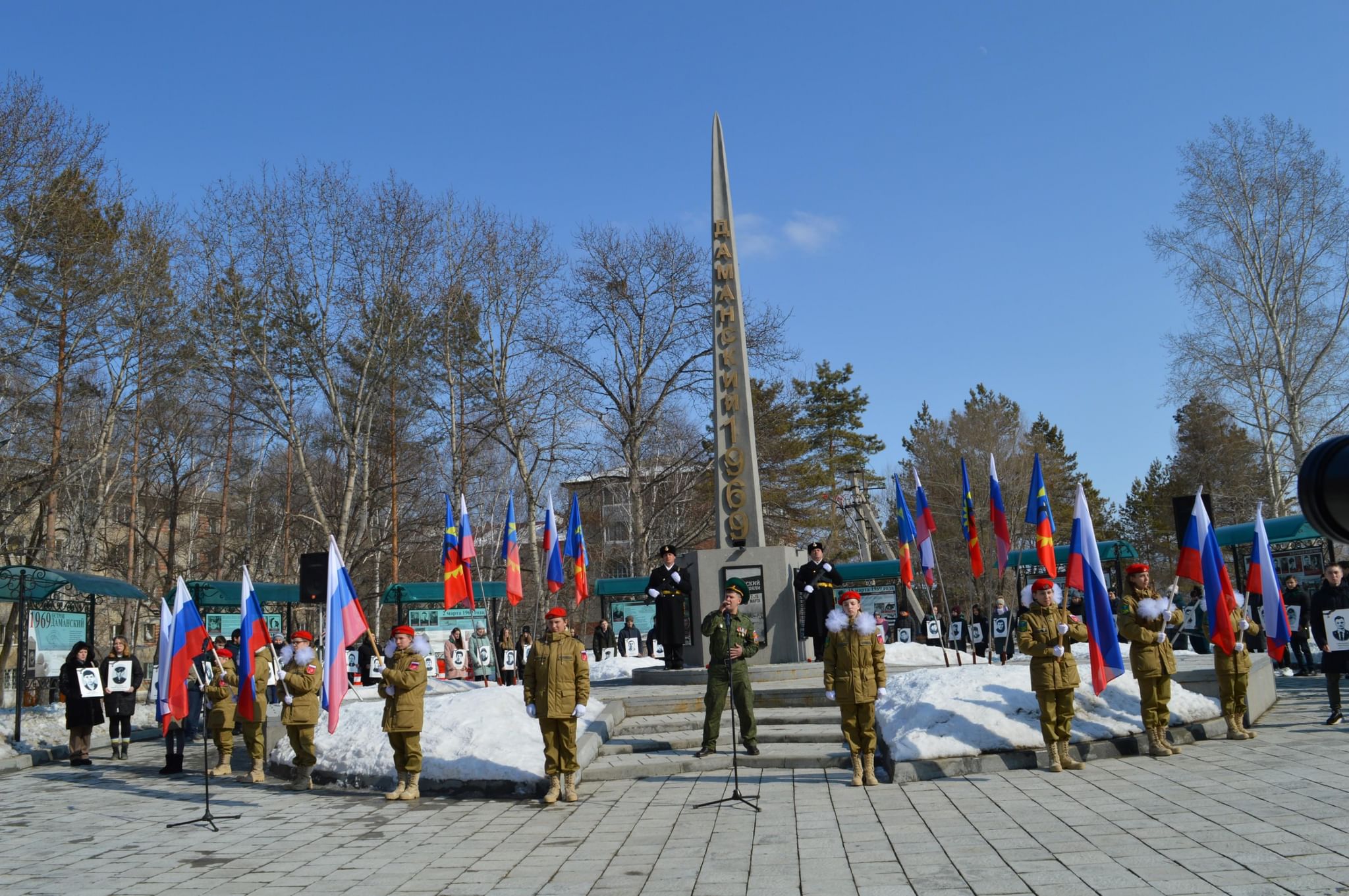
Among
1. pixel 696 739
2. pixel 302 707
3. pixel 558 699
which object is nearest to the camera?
pixel 558 699

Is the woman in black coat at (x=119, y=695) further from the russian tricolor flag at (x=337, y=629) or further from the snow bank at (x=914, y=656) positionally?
the snow bank at (x=914, y=656)

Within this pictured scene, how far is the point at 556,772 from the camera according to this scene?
9.59 meters

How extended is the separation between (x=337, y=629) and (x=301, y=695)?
4.46ft

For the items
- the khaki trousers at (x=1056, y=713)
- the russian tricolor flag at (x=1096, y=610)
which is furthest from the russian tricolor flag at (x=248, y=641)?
the russian tricolor flag at (x=1096, y=610)

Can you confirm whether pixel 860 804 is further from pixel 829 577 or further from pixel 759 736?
pixel 829 577

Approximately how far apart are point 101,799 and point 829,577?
9531mm

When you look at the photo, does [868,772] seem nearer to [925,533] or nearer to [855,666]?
[855,666]

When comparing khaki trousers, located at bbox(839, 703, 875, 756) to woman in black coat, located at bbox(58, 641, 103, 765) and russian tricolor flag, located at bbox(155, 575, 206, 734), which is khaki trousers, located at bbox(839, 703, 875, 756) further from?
woman in black coat, located at bbox(58, 641, 103, 765)

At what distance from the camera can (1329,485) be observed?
2.17 metres

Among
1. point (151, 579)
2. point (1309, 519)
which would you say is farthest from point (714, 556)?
point (151, 579)

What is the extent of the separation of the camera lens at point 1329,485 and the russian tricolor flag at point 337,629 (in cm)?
977

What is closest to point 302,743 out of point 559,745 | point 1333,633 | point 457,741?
point 457,741

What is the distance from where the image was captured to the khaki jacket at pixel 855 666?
9.65 meters

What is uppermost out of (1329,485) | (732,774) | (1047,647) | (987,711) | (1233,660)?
(1329,485)
